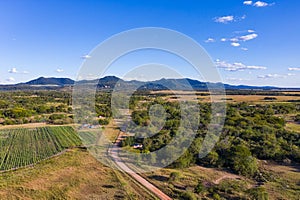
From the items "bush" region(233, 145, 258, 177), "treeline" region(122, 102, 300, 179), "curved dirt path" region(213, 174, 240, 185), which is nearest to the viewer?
"curved dirt path" region(213, 174, 240, 185)

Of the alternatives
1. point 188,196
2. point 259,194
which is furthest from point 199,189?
point 259,194

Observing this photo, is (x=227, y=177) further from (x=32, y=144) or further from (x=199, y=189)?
(x=32, y=144)

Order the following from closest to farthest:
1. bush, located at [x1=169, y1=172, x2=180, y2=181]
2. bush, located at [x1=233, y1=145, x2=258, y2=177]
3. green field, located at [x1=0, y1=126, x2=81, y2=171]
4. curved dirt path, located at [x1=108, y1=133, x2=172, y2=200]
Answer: curved dirt path, located at [x1=108, y1=133, x2=172, y2=200], bush, located at [x1=169, y1=172, x2=180, y2=181], bush, located at [x1=233, y1=145, x2=258, y2=177], green field, located at [x1=0, y1=126, x2=81, y2=171]

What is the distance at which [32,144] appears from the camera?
88.4ft

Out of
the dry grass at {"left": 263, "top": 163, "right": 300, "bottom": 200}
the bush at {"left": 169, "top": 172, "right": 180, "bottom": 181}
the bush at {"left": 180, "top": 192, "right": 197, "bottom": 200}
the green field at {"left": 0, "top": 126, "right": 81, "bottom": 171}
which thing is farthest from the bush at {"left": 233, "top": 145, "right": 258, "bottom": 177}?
the green field at {"left": 0, "top": 126, "right": 81, "bottom": 171}

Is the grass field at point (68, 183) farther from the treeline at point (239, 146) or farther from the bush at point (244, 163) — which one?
the bush at point (244, 163)

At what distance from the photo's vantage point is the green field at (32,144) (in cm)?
2158

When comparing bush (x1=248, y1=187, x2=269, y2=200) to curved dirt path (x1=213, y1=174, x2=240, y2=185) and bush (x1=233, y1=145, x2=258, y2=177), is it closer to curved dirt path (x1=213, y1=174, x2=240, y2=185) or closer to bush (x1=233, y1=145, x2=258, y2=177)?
curved dirt path (x1=213, y1=174, x2=240, y2=185)

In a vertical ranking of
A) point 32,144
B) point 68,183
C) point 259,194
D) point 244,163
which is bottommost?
point 68,183

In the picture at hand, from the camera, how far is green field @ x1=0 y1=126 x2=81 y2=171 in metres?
21.6

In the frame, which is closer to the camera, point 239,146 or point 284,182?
point 284,182

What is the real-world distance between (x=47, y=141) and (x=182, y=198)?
18482 millimetres

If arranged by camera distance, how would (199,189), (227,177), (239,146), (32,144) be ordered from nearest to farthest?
1. (199,189)
2. (227,177)
3. (239,146)
4. (32,144)

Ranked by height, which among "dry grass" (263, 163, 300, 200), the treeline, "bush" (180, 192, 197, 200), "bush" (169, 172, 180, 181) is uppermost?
the treeline
